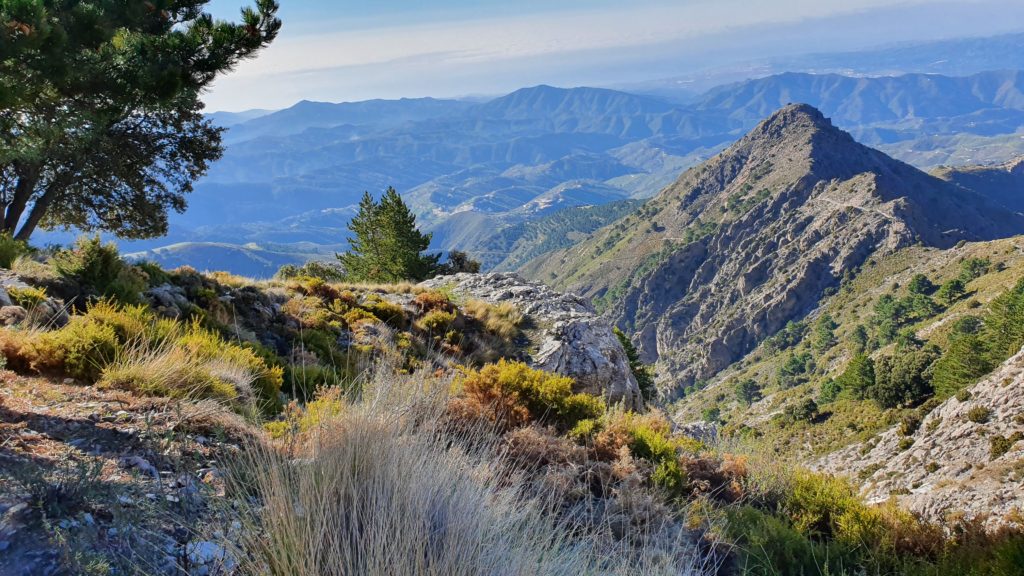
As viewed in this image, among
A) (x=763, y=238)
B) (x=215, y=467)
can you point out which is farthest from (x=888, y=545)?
(x=763, y=238)

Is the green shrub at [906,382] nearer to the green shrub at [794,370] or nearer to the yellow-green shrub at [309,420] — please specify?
the green shrub at [794,370]

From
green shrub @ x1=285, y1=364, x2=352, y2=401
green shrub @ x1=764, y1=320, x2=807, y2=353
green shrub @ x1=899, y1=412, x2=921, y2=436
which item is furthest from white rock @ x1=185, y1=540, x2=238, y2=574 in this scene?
green shrub @ x1=764, y1=320, x2=807, y2=353

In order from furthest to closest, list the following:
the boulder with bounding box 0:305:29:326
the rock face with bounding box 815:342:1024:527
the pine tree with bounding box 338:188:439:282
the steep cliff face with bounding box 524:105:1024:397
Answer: the steep cliff face with bounding box 524:105:1024:397, the pine tree with bounding box 338:188:439:282, the rock face with bounding box 815:342:1024:527, the boulder with bounding box 0:305:29:326

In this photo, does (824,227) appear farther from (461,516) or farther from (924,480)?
(461,516)

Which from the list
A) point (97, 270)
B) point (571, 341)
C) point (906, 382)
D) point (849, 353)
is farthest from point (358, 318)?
point (849, 353)

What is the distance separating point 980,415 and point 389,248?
107 feet

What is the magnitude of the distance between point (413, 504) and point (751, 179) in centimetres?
20377

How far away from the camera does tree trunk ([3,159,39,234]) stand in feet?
49.9

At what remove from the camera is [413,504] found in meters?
2.87

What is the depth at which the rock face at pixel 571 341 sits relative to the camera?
12312 mm

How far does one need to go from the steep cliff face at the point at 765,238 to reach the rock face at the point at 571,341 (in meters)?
122

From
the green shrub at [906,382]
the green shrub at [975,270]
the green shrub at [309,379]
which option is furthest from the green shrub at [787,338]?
the green shrub at [309,379]

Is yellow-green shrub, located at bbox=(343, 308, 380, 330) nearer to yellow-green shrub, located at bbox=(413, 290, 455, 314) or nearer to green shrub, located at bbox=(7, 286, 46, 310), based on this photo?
yellow-green shrub, located at bbox=(413, 290, 455, 314)

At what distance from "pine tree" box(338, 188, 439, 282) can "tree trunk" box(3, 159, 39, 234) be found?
58.5ft
